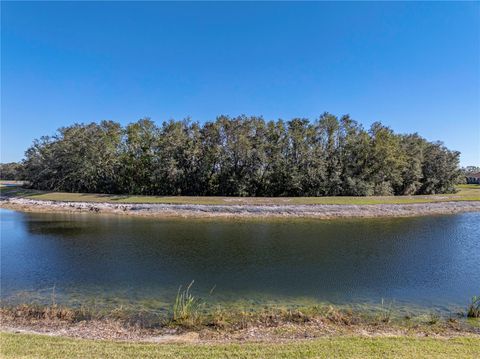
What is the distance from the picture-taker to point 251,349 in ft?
22.5

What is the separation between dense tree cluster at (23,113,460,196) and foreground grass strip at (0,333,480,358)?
3928 centimetres

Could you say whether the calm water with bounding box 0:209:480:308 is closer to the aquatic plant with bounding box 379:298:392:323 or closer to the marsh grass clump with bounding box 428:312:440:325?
the aquatic plant with bounding box 379:298:392:323

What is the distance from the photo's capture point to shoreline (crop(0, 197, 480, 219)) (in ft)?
116

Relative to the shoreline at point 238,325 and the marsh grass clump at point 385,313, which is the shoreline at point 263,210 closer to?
the marsh grass clump at point 385,313

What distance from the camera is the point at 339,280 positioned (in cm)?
1372

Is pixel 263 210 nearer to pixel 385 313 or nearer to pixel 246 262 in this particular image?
pixel 246 262

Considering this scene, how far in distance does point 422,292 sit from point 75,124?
6762 cm

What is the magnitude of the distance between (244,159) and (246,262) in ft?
105

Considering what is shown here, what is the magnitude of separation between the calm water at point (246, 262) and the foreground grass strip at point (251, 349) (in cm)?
411

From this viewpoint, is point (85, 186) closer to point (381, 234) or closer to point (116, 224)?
point (116, 224)

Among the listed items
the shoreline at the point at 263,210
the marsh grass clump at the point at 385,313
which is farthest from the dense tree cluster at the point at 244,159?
the marsh grass clump at the point at 385,313

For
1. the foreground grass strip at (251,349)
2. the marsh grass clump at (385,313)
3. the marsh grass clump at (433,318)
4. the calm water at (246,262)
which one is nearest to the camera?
the foreground grass strip at (251,349)

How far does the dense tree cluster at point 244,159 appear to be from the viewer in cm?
4706

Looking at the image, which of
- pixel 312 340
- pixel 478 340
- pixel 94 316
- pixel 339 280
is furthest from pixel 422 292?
pixel 94 316
